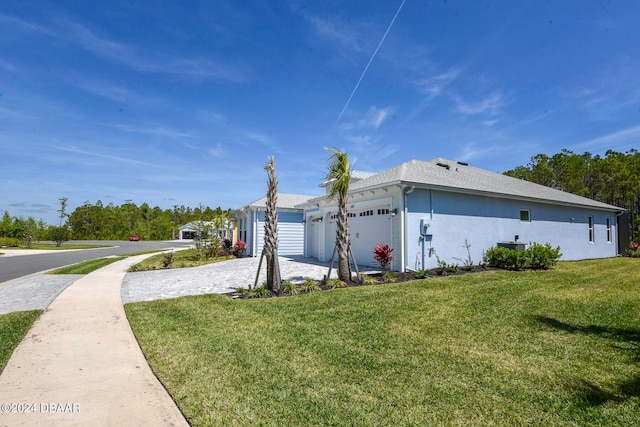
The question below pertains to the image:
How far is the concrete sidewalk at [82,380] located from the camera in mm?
2867

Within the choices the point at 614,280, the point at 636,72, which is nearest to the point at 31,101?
the point at 614,280

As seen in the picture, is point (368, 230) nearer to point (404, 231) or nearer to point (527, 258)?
point (404, 231)

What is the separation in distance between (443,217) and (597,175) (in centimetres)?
2564

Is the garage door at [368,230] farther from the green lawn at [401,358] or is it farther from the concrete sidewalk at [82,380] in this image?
the concrete sidewalk at [82,380]

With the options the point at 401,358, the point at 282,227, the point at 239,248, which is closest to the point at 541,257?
the point at 401,358

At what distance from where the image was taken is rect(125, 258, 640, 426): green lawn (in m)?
2.88

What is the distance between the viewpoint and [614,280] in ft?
31.1

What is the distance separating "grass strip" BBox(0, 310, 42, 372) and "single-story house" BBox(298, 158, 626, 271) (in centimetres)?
968

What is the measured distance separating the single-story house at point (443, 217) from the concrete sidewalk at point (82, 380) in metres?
8.83

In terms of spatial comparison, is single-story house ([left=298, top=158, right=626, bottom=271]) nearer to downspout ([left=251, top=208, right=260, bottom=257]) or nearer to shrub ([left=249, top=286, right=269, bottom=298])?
downspout ([left=251, top=208, right=260, bottom=257])

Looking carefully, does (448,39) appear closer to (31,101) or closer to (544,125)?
(544,125)

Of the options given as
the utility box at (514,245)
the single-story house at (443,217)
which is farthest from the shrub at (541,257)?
the single-story house at (443,217)

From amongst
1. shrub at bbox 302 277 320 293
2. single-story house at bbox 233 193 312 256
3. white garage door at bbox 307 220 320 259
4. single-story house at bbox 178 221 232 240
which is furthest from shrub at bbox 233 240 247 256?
shrub at bbox 302 277 320 293

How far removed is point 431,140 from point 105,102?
15604 mm
